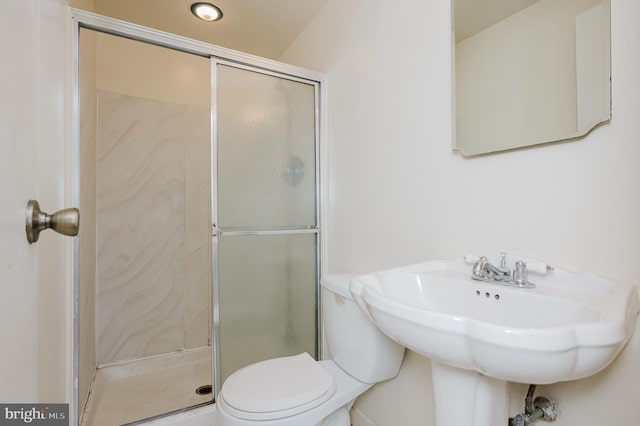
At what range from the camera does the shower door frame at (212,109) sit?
1.35 m

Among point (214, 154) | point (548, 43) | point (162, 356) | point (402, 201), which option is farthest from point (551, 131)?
point (162, 356)

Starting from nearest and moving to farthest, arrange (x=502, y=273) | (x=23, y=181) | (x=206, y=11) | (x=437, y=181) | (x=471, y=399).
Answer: (x=23, y=181), (x=471, y=399), (x=502, y=273), (x=437, y=181), (x=206, y=11)

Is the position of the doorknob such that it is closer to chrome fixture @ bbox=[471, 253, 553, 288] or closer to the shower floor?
chrome fixture @ bbox=[471, 253, 553, 288]

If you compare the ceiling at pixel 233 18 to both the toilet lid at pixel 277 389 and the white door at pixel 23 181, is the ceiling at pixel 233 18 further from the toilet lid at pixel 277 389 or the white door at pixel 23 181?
the toilet lid at pixel 277 389

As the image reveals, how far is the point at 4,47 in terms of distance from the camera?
1.45 ft

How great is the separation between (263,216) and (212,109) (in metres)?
0.64

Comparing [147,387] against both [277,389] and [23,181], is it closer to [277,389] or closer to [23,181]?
[277,389]

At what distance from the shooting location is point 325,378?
1.25 metres

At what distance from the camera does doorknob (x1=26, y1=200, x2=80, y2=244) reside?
0.52 metres

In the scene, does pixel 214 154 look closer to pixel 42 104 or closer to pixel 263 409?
pixel 42 104

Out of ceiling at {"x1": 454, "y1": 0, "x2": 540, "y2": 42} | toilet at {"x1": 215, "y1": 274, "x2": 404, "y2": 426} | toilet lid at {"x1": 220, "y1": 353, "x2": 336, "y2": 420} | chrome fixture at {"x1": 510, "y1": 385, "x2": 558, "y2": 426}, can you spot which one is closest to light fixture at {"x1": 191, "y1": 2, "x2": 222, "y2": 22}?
ceiling at {"x1": 454, "y1": 0, "x2": 540, "y2": 42}

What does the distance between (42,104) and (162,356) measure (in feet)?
7.12

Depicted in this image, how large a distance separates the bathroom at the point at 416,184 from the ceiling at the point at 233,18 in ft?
0.48

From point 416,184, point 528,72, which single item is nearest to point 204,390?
point 416,184
